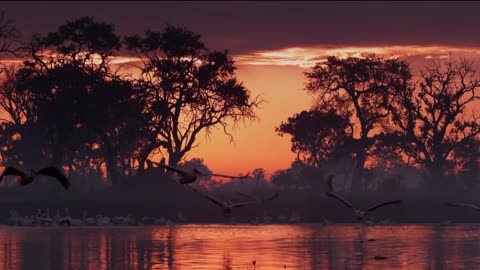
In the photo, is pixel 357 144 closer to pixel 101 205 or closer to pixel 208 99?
pixel 208 99

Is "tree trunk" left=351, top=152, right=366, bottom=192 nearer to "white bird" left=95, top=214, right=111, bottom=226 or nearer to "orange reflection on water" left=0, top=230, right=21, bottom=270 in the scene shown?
"white bird" left=95, top=214, right=111, bottom=226

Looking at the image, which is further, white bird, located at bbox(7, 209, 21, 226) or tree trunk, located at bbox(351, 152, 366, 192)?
tree trunk, located at bbox(351, 152, 366, 192)

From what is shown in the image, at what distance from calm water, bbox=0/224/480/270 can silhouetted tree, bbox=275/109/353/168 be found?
5051cm

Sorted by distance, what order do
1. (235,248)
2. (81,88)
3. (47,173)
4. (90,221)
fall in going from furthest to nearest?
(81,88) < (90,221) < (235,248) < (47,173)

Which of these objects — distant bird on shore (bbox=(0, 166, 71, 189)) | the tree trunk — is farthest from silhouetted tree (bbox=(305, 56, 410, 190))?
distant bird on shore (bbox=(0, 166, 71, 189))

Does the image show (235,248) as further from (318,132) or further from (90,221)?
(318,132)

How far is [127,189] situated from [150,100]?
38.4ft

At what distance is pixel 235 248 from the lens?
55.2m

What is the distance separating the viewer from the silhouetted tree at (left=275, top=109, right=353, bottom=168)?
129 metres

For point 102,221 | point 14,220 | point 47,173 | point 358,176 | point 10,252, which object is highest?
point 358,176

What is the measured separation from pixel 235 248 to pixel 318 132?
79.2 metres

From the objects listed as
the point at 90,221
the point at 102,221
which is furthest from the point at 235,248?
the point at 90,221

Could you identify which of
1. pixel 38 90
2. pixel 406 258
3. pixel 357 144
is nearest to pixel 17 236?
pixel 406 258

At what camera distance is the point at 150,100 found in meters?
109
